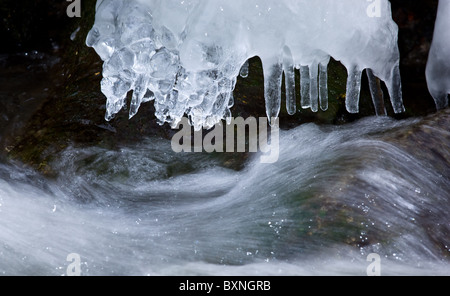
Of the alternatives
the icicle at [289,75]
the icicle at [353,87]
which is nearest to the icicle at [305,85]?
the icicle at [289,75]

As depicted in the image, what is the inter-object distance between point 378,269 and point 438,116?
1.33 meters

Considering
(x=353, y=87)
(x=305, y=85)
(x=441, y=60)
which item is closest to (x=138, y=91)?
(x=305, y=85)

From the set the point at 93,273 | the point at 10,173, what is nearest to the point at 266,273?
the point at 93,273

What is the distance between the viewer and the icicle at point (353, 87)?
377 cm

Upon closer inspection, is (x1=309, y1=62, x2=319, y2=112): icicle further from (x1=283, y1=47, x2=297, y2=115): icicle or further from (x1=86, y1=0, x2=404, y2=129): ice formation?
(x1=283, y1=47, x2=297, y2=115): icicle

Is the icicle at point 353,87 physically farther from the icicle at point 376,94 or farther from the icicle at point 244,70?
the icicle at point 244,70

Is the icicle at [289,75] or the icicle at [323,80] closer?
the icicle at [289,75]

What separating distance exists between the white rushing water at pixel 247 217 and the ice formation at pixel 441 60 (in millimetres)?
872

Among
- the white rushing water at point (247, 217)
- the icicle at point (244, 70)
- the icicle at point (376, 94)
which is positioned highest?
the icicle at point (244, 70)

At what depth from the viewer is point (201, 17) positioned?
346 centimetres

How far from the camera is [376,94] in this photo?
420 centimetres

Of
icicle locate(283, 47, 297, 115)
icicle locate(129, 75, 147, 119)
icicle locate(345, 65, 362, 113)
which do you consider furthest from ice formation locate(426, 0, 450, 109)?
icicle locate(129, 75, 147, 119)

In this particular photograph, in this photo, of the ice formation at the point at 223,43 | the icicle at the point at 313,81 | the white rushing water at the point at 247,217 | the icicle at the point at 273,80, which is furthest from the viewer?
the icicle at the point at 313,81

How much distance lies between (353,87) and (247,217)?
4.03ft
